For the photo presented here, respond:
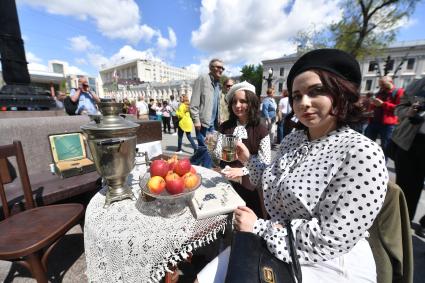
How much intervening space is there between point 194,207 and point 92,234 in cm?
61

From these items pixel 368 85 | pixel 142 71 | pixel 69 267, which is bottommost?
pixel 69 267

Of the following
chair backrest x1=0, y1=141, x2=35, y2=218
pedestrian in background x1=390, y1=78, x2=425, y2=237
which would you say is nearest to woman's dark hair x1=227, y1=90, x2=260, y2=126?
pedestrian in background x1=390, y1=78, x2=425, y2=237

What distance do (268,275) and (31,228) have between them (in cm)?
191

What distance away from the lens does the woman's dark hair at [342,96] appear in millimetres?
987

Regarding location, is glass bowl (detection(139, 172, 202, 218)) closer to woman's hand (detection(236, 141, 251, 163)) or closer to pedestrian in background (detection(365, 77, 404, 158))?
woman's hand (detection(236, 141, 251, 163))

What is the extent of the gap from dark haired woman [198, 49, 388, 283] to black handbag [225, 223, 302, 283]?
4 centimetres

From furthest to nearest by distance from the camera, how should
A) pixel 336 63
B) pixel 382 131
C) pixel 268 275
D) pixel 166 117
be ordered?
pixel 166 117
pixel 382 131
pixel 336 63
pixel 268 275

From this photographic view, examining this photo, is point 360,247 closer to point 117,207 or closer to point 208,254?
point 117,207

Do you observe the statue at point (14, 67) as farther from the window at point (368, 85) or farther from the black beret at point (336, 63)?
the window at point (368, 85)

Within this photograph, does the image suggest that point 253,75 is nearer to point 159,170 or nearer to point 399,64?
point 399,64

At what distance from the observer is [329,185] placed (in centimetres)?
96

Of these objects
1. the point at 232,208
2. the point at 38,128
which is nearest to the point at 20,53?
the point at 38,128

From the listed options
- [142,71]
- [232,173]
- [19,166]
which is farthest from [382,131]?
[142,71]

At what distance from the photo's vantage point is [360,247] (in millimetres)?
1050
